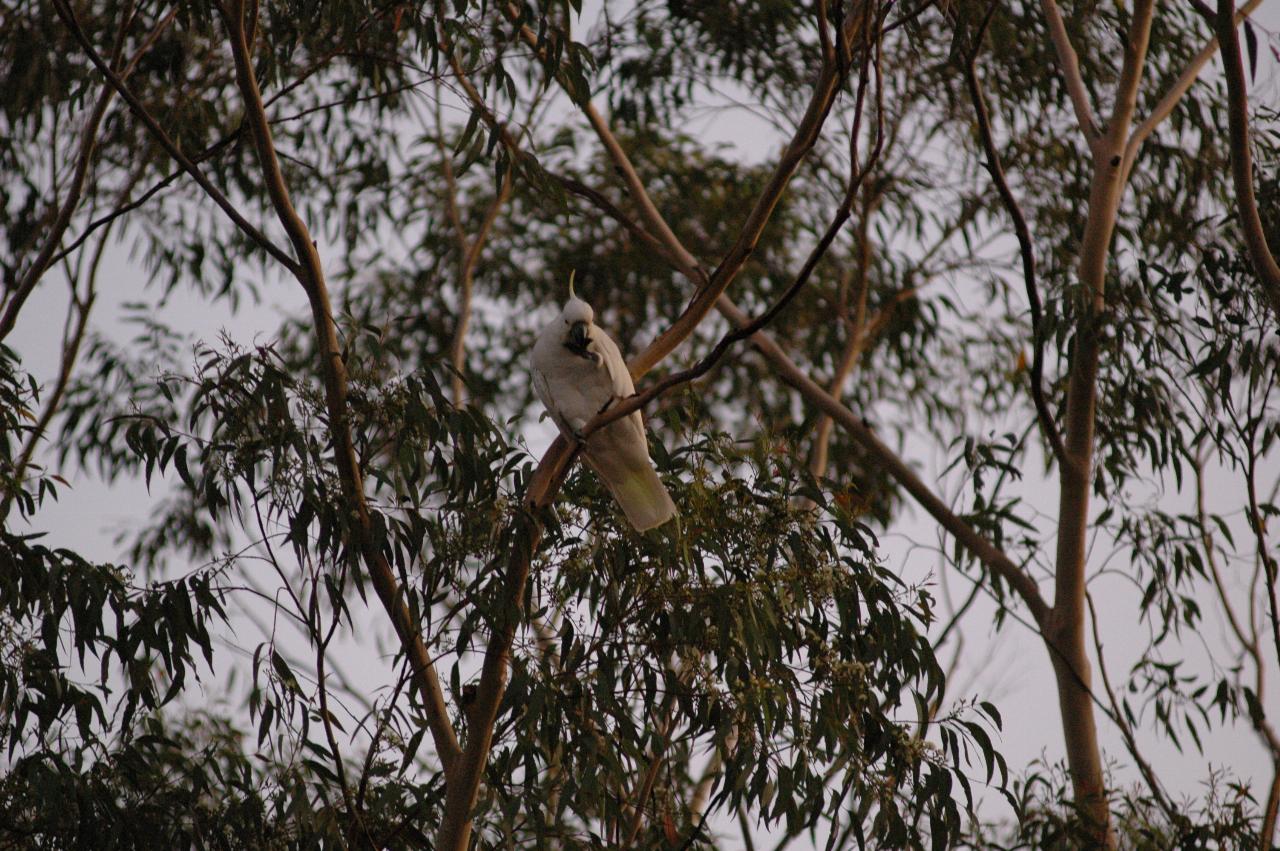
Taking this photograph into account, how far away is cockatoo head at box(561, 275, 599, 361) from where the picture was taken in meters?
2.83

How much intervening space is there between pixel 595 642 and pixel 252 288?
3317mm

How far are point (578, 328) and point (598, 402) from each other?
16 cm

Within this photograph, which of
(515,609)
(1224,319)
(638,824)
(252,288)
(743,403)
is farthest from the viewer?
(743,403)

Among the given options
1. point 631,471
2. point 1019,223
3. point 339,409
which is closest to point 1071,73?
point 1019,223

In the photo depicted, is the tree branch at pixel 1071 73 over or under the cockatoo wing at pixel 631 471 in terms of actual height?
over

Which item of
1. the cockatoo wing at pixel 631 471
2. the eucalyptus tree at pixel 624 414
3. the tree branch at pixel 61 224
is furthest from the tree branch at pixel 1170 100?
the tree branch at pixel 61 224

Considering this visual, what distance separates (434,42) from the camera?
3164 mm

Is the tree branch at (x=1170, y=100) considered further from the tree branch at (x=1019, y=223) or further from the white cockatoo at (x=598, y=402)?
the white cockatoo at (x=598, y=402)

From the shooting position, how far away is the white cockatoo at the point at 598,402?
8.97 feet

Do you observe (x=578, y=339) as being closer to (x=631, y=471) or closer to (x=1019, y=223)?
(x=631, y=471)

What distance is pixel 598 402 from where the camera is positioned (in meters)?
2.87

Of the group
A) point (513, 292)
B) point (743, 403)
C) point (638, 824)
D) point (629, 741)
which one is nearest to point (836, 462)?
point (743, 403)

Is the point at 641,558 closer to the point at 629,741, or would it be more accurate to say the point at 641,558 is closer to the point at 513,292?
the point at 629,741

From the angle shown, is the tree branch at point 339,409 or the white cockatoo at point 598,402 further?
the white cockatoo at point 598,402
